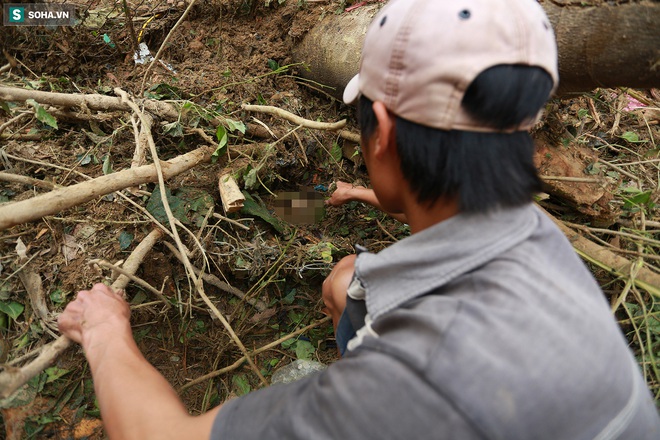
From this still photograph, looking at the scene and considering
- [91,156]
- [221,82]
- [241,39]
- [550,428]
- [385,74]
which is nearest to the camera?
[550,428]

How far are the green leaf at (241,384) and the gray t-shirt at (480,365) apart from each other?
1.17m

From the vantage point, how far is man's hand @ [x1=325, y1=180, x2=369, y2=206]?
2271 mm

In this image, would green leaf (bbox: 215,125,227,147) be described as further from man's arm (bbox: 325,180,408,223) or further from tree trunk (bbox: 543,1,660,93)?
tree trunk (bbox: 543,1,660,93)

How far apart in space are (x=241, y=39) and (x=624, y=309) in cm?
282

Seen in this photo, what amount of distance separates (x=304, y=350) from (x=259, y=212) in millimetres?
775

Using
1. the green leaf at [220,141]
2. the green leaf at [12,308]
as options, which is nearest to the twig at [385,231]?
the green leaf at [220,141]

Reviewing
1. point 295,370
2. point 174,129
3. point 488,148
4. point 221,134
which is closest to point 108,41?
point 174,129

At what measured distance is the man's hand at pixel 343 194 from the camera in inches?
89.4

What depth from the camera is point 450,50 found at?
3.11ft

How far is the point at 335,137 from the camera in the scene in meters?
2.73

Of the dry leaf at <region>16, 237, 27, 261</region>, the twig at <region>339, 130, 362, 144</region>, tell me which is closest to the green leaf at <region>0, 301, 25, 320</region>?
the dry leaf at <region>16, 237, 27, 261</region>

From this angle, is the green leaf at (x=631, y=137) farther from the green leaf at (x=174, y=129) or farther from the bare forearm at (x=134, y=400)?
the bare forearm at (x=134, y=400)

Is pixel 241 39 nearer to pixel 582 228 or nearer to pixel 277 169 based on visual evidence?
pixel 277 169

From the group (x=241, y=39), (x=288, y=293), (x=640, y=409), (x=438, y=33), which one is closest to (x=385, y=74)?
(x=438, y=33)
